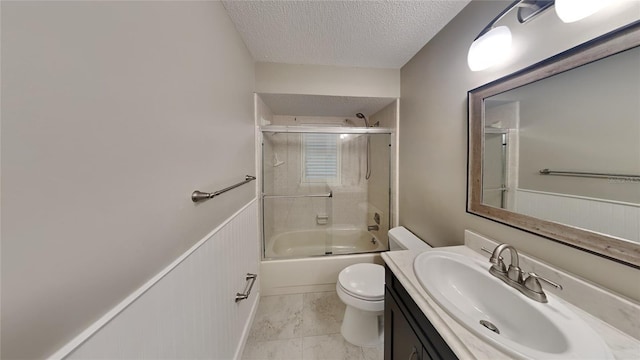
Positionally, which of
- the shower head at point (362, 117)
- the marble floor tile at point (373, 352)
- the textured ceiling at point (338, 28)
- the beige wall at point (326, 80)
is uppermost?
the textured ceiling at point (338, 28)

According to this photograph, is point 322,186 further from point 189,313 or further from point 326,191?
point 189,313

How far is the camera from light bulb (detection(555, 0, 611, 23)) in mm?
665

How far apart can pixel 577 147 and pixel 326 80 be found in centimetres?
169

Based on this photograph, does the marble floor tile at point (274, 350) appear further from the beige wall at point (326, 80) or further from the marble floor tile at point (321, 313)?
the beige wall at point (326, 80)

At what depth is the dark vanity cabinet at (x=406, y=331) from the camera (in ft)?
2.24

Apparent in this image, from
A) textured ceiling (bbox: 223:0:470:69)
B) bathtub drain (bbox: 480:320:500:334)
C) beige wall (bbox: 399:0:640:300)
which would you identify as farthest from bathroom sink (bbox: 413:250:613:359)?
textured ceiling (bbox: 223:0:470:69)

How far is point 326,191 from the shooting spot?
2590 millimetres

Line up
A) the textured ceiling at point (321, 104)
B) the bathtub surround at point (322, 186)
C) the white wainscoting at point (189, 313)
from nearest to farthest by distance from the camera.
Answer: the white wainscoting at point (189, 313), the textured ceiling at point (321, 104), the bathtub surround at point (322, 186)

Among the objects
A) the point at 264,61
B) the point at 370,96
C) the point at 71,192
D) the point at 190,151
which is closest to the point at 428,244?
the point at 370,96

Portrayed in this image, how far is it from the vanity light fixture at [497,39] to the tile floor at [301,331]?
74.1 inches

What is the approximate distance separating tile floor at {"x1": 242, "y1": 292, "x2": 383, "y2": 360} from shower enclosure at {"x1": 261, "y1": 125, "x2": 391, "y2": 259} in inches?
18.1

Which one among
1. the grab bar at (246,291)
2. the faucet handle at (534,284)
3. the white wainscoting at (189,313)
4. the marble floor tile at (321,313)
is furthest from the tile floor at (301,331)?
the faucet handle at (534,284)

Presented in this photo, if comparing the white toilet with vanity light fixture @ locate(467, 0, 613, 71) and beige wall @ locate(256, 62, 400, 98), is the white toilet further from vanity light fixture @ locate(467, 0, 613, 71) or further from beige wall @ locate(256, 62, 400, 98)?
beige wall @ locate(256, 62, 400, 98)

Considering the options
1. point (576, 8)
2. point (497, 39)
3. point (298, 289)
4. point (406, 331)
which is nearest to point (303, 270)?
point (298, 289)
